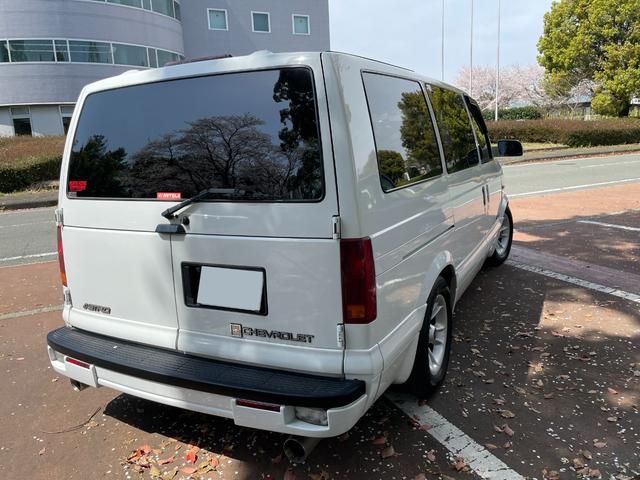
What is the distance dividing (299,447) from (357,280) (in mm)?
861

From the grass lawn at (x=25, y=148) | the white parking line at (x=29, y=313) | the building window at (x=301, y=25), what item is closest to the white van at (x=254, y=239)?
the white parking line at (x=29, y=313)

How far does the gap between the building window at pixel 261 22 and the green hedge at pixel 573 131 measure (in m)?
18.1

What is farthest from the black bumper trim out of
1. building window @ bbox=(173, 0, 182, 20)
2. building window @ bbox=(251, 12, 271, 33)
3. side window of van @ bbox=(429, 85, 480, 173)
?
building window @ bbox=(251, 12, 271, 33)

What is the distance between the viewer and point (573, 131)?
83.7ft

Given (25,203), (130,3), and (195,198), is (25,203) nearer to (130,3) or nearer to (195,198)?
(195,198)

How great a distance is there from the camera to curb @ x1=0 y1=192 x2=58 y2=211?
47.7ft

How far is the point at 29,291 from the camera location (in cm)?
595

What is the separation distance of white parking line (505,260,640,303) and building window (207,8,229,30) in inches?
1331

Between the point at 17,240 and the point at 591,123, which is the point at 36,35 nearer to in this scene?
the point at 17,240

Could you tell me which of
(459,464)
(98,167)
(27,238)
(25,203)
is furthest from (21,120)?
(459,464)

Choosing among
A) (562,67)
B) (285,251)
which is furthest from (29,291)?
(562,67)

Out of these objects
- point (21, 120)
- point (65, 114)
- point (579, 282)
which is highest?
point (65, 114)

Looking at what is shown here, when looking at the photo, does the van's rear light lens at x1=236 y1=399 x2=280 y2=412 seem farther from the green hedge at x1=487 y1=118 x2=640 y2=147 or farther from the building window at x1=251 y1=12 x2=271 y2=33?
the building window at x1=251 y1=12 x2=271 y2=33

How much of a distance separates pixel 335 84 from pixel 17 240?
878cm
